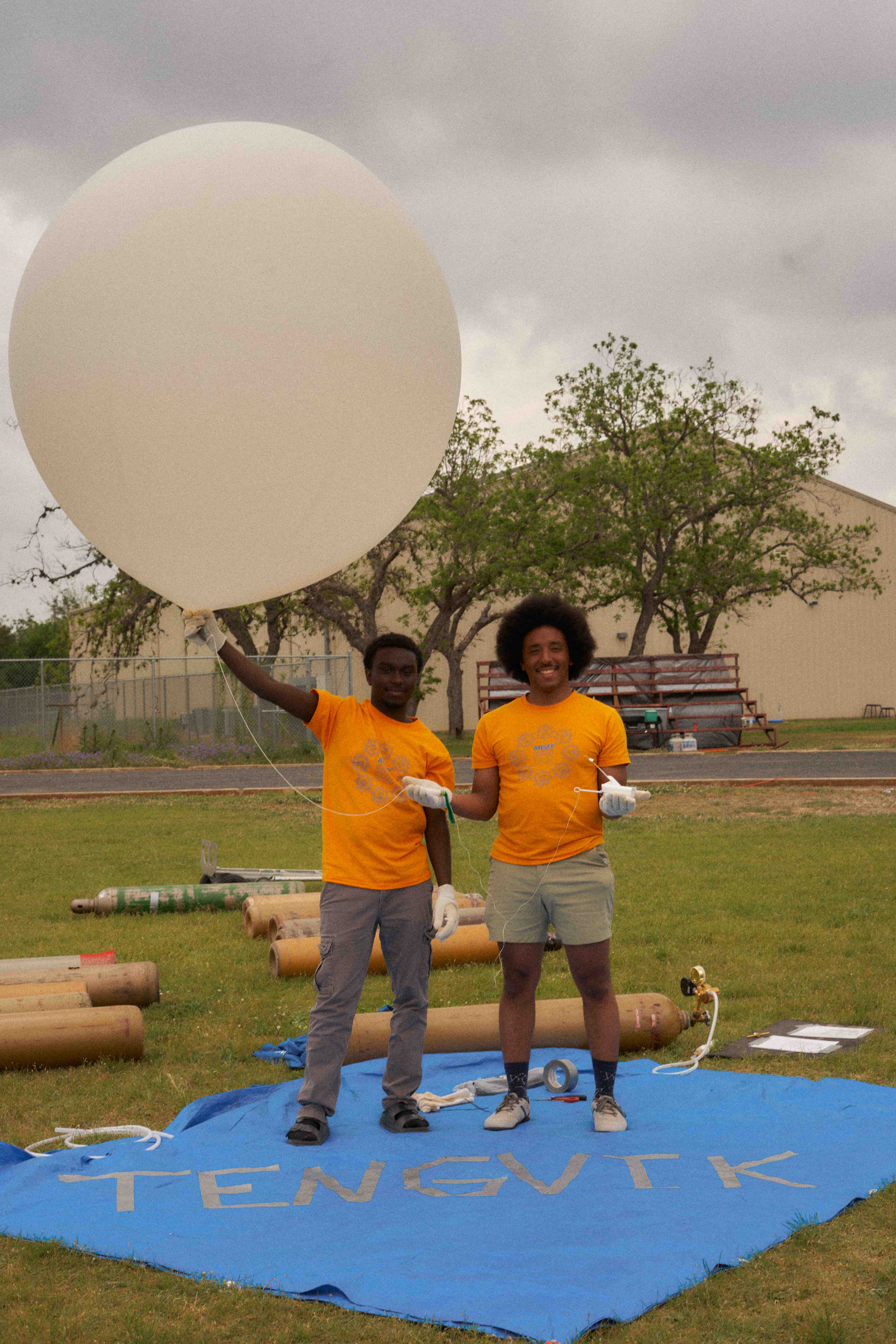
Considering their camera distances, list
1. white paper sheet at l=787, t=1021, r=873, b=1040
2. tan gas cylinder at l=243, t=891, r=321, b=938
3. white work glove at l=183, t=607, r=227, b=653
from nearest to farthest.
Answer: white work glove at l=183, t=607, r=227, b=653, white paper sheet at l=787, t=1021, r=873, b=1040, tan gas cylinder at l=243, t=891, r=321, b=938

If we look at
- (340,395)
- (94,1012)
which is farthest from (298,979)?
(340,395)

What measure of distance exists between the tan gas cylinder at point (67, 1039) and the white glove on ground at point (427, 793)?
84.7 inches

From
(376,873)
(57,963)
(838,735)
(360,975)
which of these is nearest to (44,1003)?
(57,963)

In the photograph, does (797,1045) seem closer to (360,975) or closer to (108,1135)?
(360,975)

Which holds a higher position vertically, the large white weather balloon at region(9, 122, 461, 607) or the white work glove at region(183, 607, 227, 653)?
the large white weather balloon at region(9, 122, 461, 607)

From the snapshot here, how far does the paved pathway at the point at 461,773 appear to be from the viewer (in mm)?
18859

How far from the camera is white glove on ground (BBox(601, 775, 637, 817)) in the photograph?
4191 millimetres

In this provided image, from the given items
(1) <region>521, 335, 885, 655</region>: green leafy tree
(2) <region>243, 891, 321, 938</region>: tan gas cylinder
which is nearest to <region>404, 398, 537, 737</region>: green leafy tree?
(1) <region>521, 335, 885, 655</region>: green leafy tree

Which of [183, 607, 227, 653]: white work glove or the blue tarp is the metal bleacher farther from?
[183, 607, 227, 653]: white work glove

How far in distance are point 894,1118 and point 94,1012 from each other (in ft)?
11.6

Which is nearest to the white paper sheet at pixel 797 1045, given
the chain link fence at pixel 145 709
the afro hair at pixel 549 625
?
the afro hair at pixel 549 625

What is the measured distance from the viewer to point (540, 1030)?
5.50 meters

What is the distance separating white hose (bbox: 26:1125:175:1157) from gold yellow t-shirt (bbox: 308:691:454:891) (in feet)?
3.74

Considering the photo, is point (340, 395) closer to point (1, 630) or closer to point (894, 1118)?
point (894, 1118)
